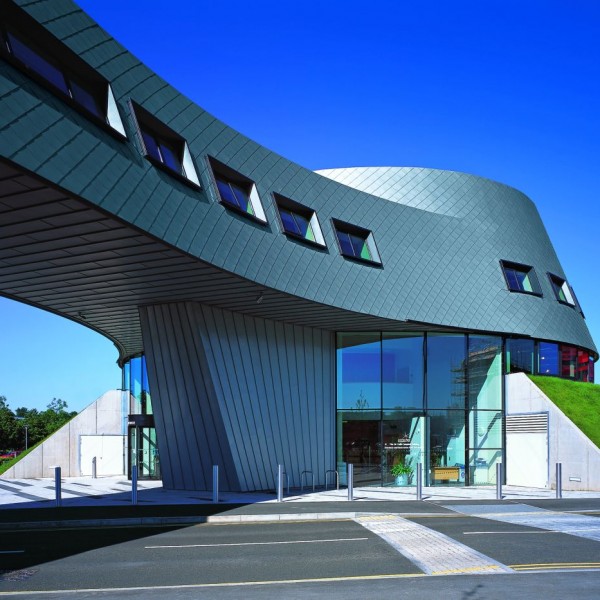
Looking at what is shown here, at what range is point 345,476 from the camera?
89.2 feet

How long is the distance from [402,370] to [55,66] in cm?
1769

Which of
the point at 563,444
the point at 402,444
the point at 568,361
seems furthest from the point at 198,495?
the point at 568,361

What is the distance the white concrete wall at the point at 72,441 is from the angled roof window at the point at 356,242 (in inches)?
673

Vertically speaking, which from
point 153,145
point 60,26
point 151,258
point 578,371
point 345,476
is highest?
point 60,26

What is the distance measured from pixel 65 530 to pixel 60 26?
934cm

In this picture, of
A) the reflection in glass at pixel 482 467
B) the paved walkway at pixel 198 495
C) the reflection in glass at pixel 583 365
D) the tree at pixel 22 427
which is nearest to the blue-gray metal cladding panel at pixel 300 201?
the reflection in glass at pixel 583 365

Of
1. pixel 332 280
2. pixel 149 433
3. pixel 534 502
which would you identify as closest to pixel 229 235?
pixel 332 280

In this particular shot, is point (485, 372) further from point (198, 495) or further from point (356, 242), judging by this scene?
point (198, 495)

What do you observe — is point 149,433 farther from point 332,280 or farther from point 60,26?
point 60,26

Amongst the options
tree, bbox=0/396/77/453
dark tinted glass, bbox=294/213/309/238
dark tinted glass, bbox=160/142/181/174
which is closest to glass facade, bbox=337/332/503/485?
dark tinted glass, bbox=294/213/309/238

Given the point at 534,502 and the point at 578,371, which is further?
the point at 578,371

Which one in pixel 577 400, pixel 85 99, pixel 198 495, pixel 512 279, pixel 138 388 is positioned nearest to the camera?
pixel 85 99

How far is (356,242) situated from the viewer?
992 inches

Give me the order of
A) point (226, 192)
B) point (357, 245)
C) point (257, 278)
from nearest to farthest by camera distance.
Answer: point (226, 192), point (257, 278), point (357, 245)
